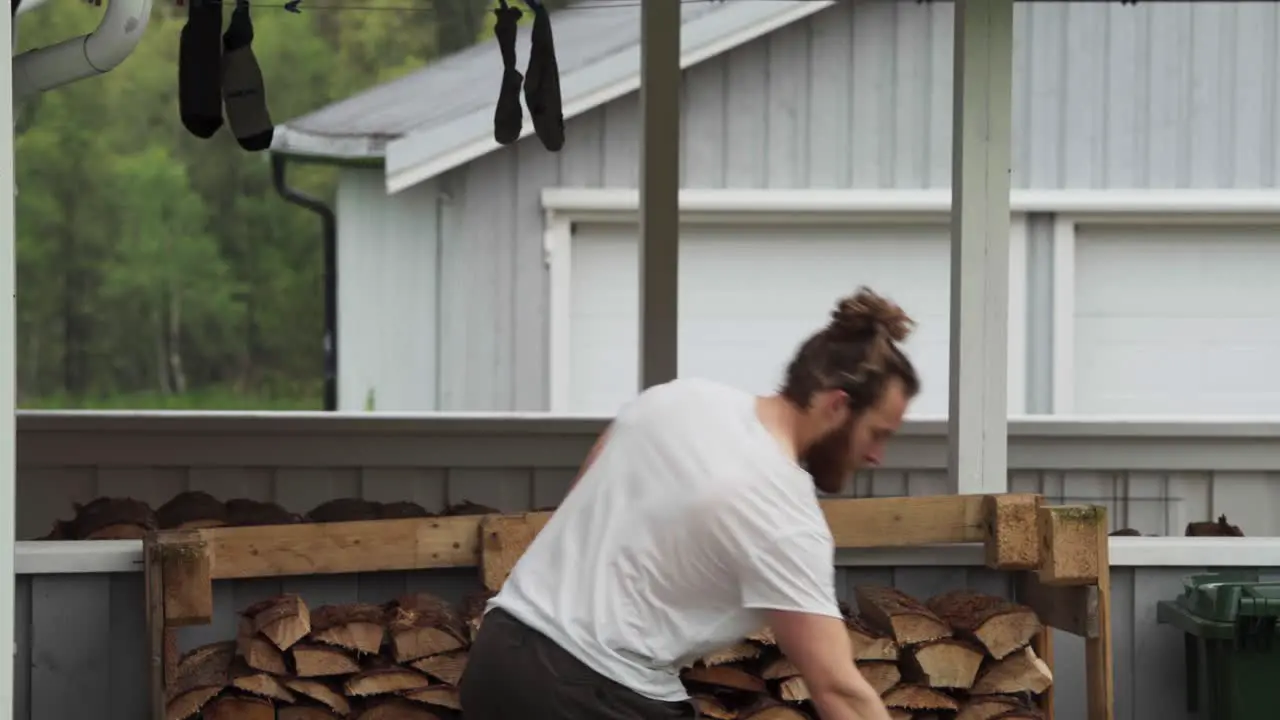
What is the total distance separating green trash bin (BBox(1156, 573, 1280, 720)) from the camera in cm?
437

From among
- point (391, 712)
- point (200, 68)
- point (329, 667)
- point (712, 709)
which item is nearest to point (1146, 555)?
point (712, 709)

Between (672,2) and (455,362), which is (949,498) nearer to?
(672,2)

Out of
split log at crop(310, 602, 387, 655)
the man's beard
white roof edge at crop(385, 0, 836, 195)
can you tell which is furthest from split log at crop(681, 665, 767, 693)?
white roof edge at crop(385, 0, 836, 195)

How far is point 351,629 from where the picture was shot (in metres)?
4.25

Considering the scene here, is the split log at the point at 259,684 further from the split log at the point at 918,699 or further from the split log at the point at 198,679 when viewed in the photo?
the split log at the point at 918,699

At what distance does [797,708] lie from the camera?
4305 millimetres

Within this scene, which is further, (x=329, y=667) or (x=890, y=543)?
(x=890, y=543)

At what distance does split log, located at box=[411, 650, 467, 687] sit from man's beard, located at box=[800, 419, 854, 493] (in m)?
1.56

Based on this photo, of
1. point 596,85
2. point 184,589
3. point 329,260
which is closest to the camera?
point 184,589

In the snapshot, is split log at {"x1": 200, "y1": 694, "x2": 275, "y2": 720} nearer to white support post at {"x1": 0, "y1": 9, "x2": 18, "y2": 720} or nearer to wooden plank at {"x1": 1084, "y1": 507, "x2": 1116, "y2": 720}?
white support post at {"x1": 0, "y1": 9, "x2": 18, "y2": 720}

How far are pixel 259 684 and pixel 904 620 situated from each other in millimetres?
1469

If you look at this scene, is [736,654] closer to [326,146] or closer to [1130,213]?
[1130,213]

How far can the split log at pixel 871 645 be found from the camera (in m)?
A: 4.30

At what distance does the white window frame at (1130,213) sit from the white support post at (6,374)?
9.07 metres
